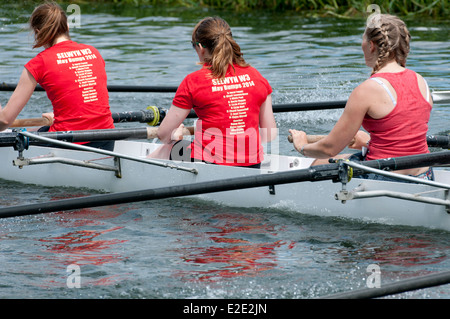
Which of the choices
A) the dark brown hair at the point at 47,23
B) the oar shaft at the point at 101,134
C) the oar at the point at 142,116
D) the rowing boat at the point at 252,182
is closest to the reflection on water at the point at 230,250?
the rowing boat at the point at 252,182

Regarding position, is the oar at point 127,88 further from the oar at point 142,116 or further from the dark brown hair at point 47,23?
the dark brown hair at point 47,23

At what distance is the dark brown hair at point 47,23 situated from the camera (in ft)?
19.9

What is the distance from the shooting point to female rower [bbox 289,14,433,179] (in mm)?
4652

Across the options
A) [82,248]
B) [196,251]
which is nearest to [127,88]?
[82,248]

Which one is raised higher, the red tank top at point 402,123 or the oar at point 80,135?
the red tank top at point 402,123

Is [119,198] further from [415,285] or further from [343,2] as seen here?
[343,2]

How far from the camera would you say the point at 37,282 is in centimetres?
450

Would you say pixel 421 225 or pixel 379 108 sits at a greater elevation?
pixel 379 108

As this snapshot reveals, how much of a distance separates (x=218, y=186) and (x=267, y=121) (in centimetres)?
123

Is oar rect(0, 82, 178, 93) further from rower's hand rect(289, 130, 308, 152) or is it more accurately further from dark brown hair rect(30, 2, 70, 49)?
rower's hand rect(289, 130, 308, 152)

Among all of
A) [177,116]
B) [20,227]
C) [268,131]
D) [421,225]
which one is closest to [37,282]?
[20,227]

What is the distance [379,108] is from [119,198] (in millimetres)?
1638

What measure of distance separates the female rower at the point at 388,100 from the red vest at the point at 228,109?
0.71 metres

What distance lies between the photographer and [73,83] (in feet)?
20.6
